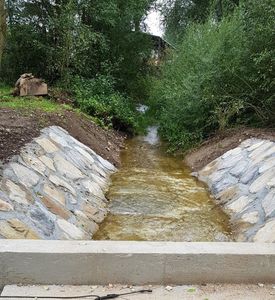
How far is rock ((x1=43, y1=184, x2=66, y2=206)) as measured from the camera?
15.1ft

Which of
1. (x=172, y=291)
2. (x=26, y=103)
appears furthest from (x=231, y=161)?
(x=172, y=291)

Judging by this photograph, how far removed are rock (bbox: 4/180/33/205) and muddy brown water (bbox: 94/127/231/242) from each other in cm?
93

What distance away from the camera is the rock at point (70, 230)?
13.2 feet

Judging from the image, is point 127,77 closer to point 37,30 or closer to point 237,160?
point 37,30

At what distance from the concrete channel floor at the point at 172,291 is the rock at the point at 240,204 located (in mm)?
2599

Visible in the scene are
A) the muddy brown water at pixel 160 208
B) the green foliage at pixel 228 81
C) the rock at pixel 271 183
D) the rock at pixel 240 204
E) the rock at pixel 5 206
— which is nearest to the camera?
the rock at pixel 5 206

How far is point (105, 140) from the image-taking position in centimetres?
930

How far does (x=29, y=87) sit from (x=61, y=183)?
5288 millimetres

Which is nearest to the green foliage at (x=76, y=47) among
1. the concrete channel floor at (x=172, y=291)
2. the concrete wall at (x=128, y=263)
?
the concrete wall at (x=128, y=263)

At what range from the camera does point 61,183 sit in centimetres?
512

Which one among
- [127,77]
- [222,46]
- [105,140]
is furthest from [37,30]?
[222,46]

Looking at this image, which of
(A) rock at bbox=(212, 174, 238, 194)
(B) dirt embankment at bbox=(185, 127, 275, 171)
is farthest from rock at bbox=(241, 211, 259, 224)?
(B) dirt embankment at bbox=(185, 127, 275, 171)

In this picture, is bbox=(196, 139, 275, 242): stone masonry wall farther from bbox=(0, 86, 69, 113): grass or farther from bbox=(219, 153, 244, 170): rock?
bbox=(0, 86, 69, 113): grass

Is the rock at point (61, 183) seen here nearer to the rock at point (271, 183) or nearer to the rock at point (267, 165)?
the rock at point (271, 183)
